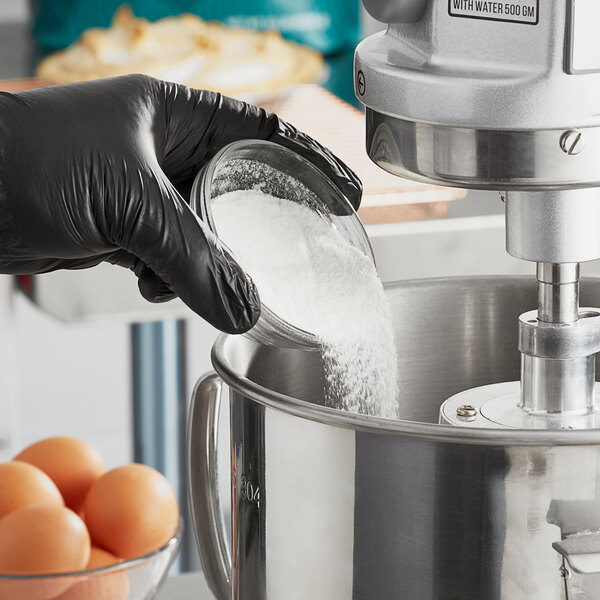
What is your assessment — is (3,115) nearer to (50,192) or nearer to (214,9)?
(50,192)

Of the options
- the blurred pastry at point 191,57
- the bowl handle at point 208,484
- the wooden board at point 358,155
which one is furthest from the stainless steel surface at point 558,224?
the blurred pastry at point 191,57

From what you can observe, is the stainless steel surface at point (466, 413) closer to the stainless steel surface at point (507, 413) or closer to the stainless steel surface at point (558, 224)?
the stainless steel surface at point (507, 413)

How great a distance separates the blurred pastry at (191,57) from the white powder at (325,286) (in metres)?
0.87

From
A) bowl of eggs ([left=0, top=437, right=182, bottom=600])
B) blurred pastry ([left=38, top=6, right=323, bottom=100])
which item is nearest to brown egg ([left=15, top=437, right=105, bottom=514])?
bowl of eggs ([left=0, top=437, right=182, bottom=600])

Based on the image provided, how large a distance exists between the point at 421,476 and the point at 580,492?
7cm

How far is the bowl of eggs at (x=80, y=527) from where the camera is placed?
0.86 m

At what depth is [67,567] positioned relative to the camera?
862mm

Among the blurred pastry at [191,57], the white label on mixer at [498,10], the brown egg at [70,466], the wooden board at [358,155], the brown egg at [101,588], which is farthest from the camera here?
the blurred pastry at [191,57]

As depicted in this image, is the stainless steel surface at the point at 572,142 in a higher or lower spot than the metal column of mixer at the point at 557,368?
higher

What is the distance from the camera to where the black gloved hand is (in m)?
0.65

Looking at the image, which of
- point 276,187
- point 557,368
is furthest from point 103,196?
point 557,368

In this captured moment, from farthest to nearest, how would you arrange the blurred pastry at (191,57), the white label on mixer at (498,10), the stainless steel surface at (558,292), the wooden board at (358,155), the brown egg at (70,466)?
the blurred pastry at (191,57), the wooden board at (358,155), the brown egg at (70,466), the stainless steel surface at (558,292), the white label on mixer at (498,10)

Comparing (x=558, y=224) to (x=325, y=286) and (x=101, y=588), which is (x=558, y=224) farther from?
(x=101, y=588)

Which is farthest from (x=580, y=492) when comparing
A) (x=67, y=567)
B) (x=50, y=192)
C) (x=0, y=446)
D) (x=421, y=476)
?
(x=0, y=446)
